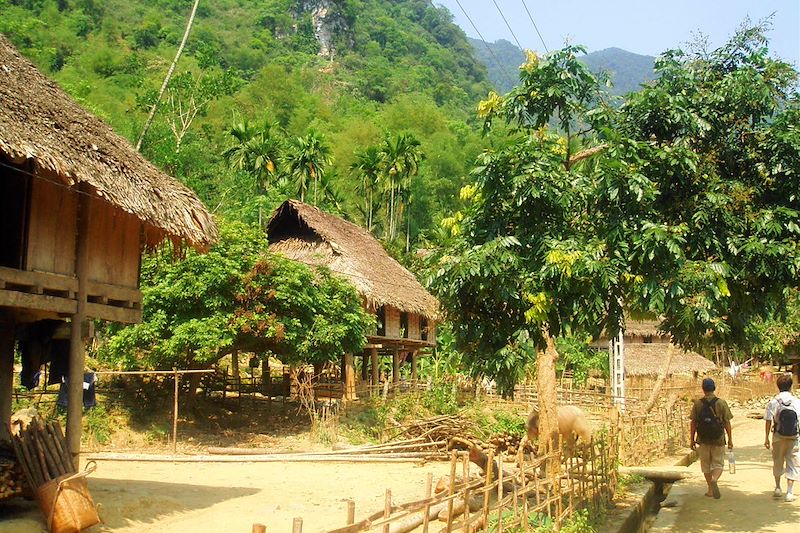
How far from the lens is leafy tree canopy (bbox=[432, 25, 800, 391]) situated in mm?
7820

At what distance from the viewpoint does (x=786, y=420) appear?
34.2ft

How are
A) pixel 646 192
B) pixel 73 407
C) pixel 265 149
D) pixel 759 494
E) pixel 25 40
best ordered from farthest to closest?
1. pixel 25 40
2. pixel 265 149
3. pixel 759 494
4. pixel 73 407
5. pixel 646 192

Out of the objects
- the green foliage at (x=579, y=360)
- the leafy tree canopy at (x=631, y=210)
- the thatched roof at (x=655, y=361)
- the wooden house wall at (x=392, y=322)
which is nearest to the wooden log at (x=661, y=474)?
the leafy tree canopy at (x=631, y=210)

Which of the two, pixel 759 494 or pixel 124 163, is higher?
pixel 124 163

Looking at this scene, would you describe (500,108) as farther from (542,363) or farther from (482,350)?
(542,363)

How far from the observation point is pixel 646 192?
7.84m

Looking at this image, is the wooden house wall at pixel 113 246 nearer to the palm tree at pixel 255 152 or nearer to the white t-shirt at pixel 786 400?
the white t-shirt at pixel 786 400

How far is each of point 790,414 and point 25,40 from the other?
46.9 meters

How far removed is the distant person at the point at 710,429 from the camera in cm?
1069

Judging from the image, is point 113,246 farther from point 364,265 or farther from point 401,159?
point 401,159

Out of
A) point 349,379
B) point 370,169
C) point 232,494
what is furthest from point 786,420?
point 370,169

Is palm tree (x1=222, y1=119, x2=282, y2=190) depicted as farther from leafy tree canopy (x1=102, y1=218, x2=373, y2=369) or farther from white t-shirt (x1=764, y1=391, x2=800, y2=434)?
white t-shirt (x1=764, y1=391, x2=800, y2=434)

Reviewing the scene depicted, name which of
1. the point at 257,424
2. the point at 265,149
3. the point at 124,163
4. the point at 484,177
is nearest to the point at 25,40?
the point at 265,149

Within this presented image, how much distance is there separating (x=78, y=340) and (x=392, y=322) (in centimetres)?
1663
